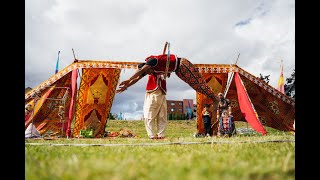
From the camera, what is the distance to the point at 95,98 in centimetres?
720

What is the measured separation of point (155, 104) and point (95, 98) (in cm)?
247

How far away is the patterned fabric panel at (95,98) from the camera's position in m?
7.12

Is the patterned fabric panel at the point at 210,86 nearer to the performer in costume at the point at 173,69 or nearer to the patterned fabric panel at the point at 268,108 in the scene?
the patterned fabric panel at the point at 268,108

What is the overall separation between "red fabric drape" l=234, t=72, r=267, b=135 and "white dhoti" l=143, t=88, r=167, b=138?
78.8 inches

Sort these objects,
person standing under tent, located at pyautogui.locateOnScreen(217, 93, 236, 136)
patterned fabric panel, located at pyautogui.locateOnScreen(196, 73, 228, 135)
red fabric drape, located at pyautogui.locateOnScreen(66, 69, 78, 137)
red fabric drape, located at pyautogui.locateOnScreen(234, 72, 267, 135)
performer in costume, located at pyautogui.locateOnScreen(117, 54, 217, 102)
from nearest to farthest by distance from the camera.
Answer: performer in costume, located at pyautogui.locateOnScreen(117, 54, 217, 102) < person standing under tent, located at pyautogui.locateOnScreen(217, 93, 236, 136) < red fabric drape, located at pyautogui.locateOnScreen(234, 72, 267, 135) < red fabric drape, located at pyautogui.locateOnScreen(66, 69, 78, 137) < patterned fabric panel, located at pyautogui.locateOnScreen(196, 73, 228, 135)

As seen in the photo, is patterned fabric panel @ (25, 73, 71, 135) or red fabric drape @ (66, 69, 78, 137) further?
patterned fabric panel @ (25, 73, 71, 135)

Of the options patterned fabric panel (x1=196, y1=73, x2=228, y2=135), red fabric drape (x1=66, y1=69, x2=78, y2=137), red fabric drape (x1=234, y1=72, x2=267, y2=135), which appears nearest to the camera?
red fabric drape (x1=234, y1=72, x2=267, y2=135)

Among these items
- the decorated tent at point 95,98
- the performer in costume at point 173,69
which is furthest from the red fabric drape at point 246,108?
the performer in costume at point 173,69

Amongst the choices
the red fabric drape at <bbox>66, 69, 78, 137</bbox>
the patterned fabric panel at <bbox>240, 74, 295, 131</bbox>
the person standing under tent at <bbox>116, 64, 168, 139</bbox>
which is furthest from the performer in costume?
the patterned fabric panel at <bbox>240, 74, 295, 131</bbox>

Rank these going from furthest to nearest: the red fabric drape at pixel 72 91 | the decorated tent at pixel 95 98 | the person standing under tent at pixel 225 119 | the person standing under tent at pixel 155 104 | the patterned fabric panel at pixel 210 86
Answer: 1. the patterned fabric panel at pixel 210 86
2. the decorated tent at pixel 95 98
3. the red fabric drape at pixel 72 91
4. the person standing under tent at pixel 225 119
5. the person standing under tent at pixel 155 104

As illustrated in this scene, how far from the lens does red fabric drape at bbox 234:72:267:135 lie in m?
6.04

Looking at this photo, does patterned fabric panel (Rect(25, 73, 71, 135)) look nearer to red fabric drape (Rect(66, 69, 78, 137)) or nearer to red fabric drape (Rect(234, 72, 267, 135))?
red fabric drape (Rect(66, 69, 78, 137))

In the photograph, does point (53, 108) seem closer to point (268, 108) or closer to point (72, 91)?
point (72, 91)

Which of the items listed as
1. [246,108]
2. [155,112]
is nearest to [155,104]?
[155,112]
